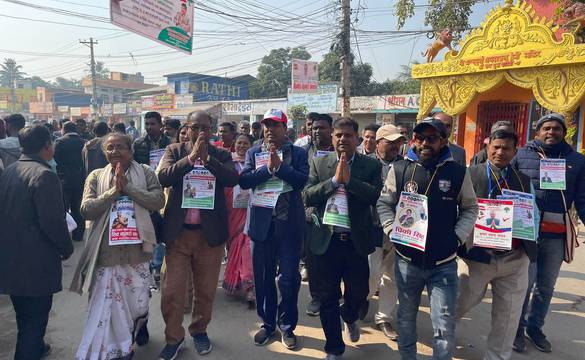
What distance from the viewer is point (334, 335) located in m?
3.09

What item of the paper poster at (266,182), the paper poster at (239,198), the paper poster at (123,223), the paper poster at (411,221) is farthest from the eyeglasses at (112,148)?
the paper poster at (411,221)

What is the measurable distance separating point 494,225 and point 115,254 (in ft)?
9.13

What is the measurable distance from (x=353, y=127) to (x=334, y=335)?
162 centimetres

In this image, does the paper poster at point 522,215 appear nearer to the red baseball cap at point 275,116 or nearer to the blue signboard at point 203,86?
the red baseball cap at point 275,116

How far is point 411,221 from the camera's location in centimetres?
272

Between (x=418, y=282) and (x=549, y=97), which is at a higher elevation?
(x=549, y=97)

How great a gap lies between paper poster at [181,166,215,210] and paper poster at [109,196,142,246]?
1.28 feet

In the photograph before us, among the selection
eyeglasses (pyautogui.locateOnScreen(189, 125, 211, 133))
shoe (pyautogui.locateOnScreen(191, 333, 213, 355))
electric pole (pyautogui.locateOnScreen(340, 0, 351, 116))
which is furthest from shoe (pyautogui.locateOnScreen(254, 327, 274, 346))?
electric pole (pyautogui.locateOnScreen(340, 0, 351, 116))

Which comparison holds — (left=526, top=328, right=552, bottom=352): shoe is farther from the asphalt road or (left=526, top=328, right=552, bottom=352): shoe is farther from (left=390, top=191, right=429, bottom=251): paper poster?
(left=390, top=191, right=429, bottom=251): paper poster

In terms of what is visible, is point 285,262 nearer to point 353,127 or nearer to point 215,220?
point 215,220

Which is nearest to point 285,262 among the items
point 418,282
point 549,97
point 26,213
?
point 418,282

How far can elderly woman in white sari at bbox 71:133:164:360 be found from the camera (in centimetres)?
284

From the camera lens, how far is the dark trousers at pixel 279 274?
3.37m

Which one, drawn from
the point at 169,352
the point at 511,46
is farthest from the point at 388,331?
the point at 511,46
